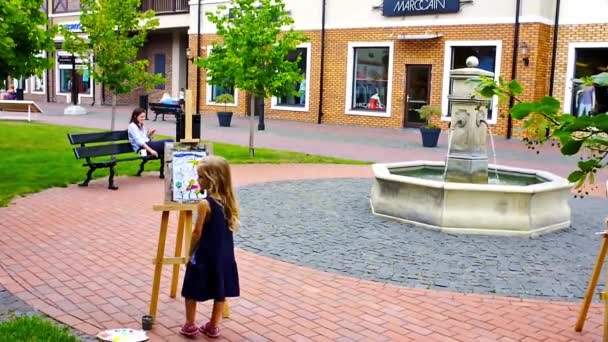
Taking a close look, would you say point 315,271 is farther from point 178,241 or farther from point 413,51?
point 413,51

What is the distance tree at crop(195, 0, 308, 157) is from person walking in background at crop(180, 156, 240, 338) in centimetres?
1019

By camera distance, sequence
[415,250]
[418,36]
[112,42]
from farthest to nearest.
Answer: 1. [418,36]
2. [112,42]
3. [415,250]

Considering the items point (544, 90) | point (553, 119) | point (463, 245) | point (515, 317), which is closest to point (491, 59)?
point (544, 90)

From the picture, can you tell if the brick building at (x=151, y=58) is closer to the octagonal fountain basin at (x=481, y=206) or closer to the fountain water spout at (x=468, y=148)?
the fountain water spout at (x=468, y=148)

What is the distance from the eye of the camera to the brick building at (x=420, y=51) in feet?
67.8

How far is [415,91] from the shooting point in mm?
23797

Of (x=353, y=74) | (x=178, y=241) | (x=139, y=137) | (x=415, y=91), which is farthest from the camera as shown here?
(x=353, y=74)

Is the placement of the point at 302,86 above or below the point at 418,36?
below

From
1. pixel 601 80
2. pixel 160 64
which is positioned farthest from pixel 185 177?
pixel 160 64

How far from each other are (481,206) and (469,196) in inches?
7.5

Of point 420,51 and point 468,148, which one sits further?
point 420,51

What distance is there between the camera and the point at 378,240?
7668 millimetres

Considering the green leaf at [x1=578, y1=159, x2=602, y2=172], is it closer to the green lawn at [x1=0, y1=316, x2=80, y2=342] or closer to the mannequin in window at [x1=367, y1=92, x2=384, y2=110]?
the green lawn at [x1=0, y1=316, x2=80, y2=342]

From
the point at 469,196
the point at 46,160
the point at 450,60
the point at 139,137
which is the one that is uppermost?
the point at 450,60
